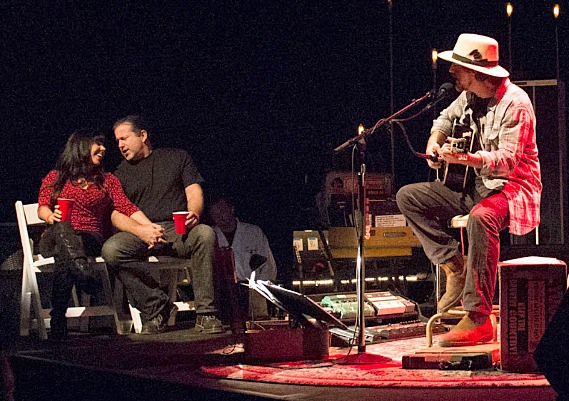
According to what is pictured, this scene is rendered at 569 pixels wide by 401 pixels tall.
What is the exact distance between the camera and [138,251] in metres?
5.86

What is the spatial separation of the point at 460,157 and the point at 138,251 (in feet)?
8.49

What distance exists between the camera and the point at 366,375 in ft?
11.9

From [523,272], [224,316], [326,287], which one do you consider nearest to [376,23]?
[326,287]

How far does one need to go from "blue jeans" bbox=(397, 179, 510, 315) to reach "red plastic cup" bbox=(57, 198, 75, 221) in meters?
2.15

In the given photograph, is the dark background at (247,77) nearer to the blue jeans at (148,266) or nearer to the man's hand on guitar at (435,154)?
the blue jeans at (148,266)

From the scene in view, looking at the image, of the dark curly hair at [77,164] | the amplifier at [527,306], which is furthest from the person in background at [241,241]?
the amplifier at [527,306]

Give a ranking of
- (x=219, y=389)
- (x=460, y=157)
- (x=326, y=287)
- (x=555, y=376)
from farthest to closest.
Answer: (x=326, y=287) → (x=460, y=157) → (x=219, y=389) → (x=555, y=376)

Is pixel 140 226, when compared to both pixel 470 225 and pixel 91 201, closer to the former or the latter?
pixel 91 201

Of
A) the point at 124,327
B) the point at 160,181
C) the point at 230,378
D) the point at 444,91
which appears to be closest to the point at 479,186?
the point at 444,91

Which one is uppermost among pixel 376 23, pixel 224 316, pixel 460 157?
pixel 376 23

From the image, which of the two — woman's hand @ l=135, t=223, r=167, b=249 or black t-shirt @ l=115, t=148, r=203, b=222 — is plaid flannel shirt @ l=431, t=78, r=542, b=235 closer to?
woman's hand @ l=135, t=223, r=167, b=249

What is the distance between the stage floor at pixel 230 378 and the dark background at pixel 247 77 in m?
2.83

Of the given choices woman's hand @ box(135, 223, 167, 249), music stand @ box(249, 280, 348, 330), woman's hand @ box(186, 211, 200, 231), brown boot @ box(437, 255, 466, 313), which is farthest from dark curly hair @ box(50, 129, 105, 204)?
brown boot @ box(437, 255, 466, 313)

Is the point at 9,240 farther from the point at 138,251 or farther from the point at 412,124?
the point at 412,124
